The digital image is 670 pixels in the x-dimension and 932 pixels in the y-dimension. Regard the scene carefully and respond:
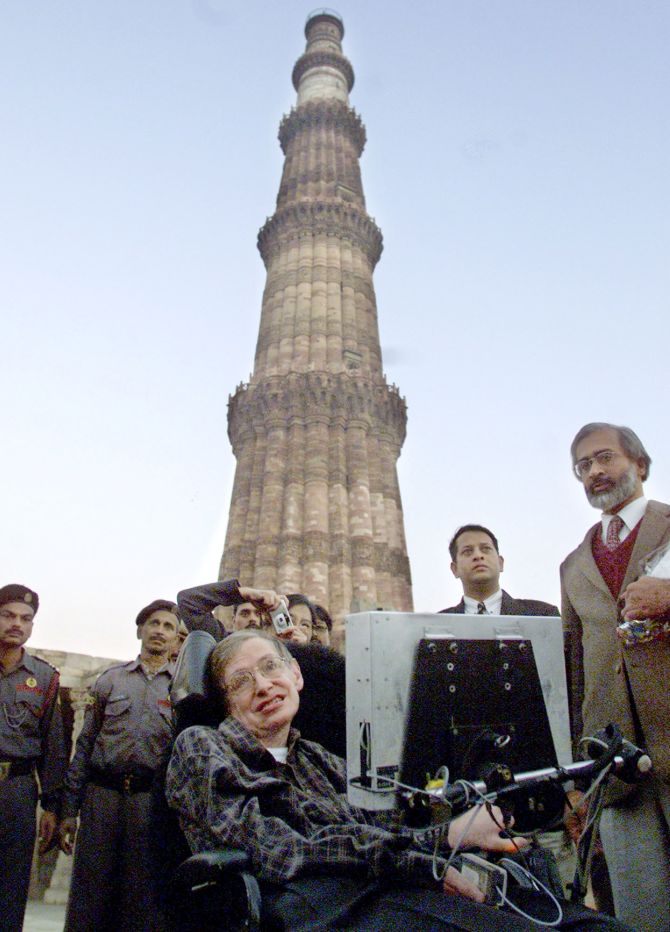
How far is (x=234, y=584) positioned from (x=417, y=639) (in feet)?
5.74

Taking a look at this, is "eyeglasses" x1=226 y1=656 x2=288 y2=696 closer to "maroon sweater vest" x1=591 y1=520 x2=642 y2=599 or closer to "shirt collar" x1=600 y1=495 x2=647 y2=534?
"maroon sweater vest" x1=591 y1=520 x2=642 y2=599

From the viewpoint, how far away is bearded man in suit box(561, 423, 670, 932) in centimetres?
253

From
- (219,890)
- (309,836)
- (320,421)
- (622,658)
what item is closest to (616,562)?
(622,658)

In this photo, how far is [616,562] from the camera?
2.96 meters

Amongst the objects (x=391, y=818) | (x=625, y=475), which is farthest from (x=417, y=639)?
(x=625, y=475)

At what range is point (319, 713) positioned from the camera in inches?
108

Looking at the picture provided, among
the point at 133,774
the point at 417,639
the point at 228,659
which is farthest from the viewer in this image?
the point at 133,774

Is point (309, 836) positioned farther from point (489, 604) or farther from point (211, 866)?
point (489, 604)

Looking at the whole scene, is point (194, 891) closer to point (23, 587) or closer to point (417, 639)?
point (417, 639)

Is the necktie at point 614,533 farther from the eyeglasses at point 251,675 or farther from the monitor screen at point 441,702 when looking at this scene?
the eyeglasses at point 251,675

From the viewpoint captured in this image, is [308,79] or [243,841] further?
[308,79]

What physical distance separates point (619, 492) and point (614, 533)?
0.18 m

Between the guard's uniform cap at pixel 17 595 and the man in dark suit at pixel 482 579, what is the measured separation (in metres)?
2.68

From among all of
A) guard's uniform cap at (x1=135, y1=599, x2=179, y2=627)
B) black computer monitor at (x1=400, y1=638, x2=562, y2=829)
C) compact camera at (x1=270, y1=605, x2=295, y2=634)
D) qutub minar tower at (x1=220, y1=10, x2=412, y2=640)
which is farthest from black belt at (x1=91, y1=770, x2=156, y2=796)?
qutub minar tower at (x1=220, y1=10, x2=412, y2=640)
